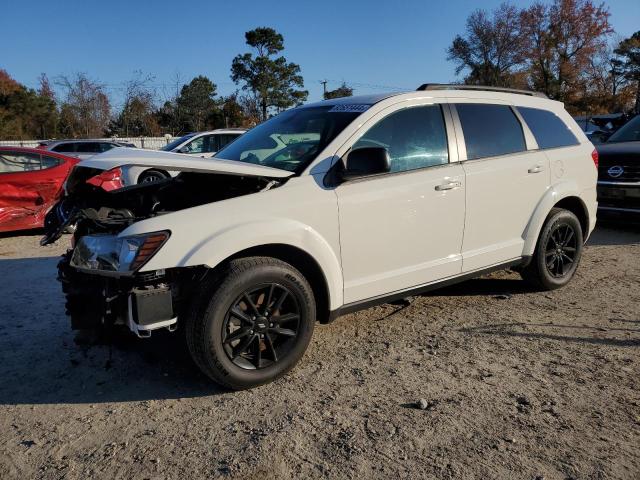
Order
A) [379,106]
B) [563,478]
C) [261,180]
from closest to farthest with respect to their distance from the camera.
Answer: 1. [563,478]
2. [261,180]
3. [379,106]

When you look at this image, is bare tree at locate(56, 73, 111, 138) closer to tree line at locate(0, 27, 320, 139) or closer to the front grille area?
tree line at locate(0, 27, 320, 139)

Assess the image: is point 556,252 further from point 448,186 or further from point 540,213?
→ point 448,186

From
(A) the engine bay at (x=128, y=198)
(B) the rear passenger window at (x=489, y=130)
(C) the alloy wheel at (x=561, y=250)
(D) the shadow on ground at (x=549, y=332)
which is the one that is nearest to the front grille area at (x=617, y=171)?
(C) the alloy wheel at (x=561, y=250)

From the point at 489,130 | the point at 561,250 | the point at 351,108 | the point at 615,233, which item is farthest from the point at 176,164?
the point at 615,233

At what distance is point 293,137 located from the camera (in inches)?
162

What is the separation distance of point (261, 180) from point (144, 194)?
1130 mm

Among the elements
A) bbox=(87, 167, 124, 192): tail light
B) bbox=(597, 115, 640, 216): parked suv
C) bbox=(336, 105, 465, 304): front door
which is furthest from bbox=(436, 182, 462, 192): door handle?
bbox=(597, 115, 640, 216): parked suv

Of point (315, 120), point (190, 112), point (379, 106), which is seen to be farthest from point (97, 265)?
point (190, 112)

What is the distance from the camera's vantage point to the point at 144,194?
4078mm

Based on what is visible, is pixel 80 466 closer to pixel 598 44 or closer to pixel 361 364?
pixel 361 364

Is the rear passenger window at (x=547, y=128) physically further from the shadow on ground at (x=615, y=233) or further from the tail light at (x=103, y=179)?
the tail light at (x=103, y=179)

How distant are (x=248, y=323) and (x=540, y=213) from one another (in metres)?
2.93

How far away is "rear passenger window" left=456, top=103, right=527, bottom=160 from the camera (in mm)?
4344

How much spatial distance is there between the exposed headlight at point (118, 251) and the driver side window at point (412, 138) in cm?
155
